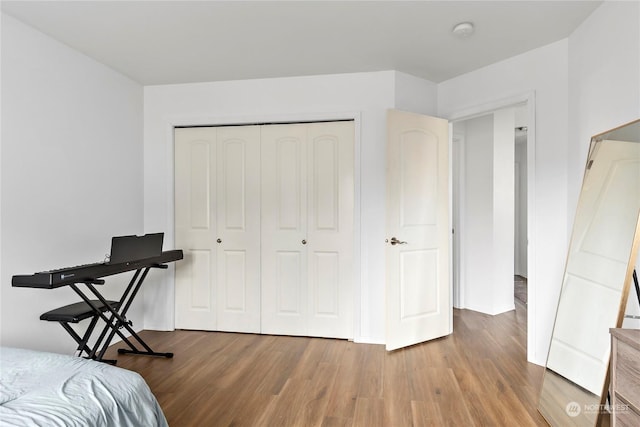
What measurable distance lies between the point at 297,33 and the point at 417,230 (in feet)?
6.31

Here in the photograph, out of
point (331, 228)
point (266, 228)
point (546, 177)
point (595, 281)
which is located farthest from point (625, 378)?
point (266, 228)

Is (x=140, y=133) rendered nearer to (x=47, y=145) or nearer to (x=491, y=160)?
(x=47, y=145)

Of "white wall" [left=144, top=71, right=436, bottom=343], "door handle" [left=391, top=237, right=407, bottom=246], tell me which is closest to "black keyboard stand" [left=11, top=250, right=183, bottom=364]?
"white wall" [left=144, top=71, right=436, bottom=343]

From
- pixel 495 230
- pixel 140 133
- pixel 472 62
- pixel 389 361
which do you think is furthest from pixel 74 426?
pixel 495 230

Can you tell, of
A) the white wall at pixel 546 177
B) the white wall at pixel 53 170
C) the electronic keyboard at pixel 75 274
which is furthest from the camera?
the white wall at pixel 546 177

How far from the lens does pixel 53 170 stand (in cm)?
269

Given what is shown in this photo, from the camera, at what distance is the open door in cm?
309

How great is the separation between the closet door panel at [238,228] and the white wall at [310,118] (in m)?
0.27

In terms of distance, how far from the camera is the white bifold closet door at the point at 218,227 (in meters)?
3.61

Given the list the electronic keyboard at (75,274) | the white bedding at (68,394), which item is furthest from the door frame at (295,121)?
the white bedding at (68,394)

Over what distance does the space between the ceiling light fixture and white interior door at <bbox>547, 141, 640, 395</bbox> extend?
1.16 meters

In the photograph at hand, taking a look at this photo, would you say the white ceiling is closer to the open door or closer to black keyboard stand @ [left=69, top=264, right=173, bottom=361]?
the open door

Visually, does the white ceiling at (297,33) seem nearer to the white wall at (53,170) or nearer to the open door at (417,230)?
the white wall at (53,170)

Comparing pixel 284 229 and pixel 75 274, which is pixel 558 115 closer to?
pixel 284 229
